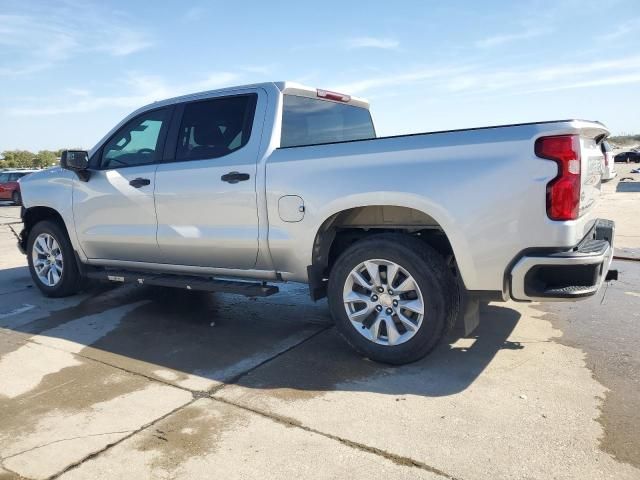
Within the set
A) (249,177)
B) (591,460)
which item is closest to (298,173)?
(249,177)

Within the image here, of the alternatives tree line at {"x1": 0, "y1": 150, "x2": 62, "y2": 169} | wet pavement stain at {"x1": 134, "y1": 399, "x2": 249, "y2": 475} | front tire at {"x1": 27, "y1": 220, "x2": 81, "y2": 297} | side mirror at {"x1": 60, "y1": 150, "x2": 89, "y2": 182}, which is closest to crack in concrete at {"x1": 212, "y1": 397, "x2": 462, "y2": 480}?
wet pavement stain at {"x1": 134, "y1": 399, "x2": 249, "y2": 475}

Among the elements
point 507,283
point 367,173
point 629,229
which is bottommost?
point 629,229

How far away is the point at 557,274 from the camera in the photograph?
3223 mm

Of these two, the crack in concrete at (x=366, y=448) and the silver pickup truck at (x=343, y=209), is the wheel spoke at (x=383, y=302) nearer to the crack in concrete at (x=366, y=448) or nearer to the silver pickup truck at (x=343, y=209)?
the silver pickup truck at (x=343, y=209)

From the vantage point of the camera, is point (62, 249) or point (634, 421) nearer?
point (634, 421)

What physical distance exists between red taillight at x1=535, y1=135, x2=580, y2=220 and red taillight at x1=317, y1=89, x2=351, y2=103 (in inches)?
88.5

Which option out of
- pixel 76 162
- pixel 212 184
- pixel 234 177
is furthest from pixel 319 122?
pixel 76 162

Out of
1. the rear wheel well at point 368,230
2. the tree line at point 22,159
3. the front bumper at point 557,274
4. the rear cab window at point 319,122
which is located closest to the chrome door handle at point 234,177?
the rear cab window at point 319,122

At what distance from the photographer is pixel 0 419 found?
10.4 ft

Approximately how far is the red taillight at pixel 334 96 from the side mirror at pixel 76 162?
2.39 meters

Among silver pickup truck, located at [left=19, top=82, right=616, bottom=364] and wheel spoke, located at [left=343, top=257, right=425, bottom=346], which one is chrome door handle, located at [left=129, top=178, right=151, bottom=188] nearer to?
silver pickup truck, located at [left=19, top=82, right=616, bottom=364]

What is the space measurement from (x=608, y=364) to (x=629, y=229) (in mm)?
7793

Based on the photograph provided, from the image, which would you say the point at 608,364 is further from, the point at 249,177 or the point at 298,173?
the point at 249,177

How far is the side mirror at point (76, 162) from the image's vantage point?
17.1ft
